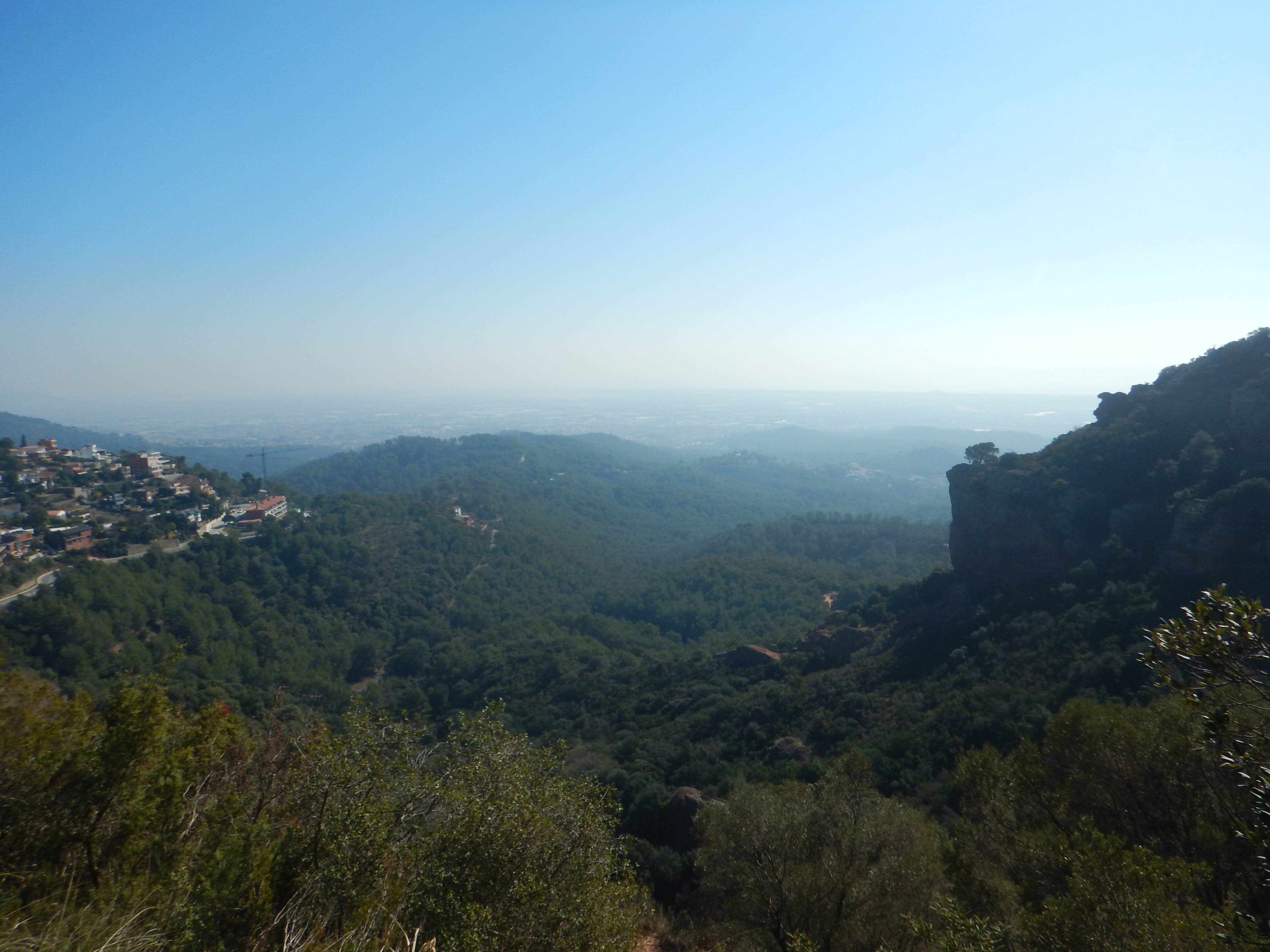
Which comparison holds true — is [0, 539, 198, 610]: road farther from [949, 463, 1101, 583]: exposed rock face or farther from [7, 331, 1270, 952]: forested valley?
[949, 463, 1101, 583]: exposed rock face

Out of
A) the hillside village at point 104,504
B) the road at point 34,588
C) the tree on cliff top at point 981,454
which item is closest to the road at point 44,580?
the road at point 34,588

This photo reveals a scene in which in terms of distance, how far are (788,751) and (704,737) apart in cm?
373

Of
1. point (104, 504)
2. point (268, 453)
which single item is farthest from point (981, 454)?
point (268, 453)

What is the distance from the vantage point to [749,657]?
28109 millimetres

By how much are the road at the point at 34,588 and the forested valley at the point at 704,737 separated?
3.38 ft

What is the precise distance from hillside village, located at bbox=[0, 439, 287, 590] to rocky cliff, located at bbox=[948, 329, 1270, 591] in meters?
45.6

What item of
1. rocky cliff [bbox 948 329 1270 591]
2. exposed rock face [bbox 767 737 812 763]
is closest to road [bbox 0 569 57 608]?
exposed rock face [bbox 767 737 812 763]

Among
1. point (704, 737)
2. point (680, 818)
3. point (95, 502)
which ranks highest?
point (95, 502)

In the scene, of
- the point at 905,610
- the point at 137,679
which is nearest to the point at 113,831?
the point at 137,679

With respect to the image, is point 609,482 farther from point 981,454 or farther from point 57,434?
point 57,434

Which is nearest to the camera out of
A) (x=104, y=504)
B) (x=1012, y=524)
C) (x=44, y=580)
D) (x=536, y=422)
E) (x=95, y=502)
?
(x=1012, y=524)

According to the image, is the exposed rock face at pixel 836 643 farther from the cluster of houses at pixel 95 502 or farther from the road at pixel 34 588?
the cluster of houses at pixel 95 502

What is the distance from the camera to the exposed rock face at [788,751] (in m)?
18.6

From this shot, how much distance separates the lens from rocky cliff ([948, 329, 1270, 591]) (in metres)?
17.3
